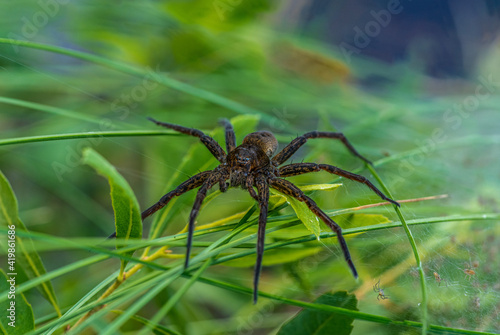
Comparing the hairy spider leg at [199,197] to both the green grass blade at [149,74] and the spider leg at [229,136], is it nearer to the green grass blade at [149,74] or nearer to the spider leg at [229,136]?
the spider leg at [229,136]

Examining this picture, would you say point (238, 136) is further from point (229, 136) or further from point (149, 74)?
point (149, 74)

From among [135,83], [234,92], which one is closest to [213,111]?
[234,92]

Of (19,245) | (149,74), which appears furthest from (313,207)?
(149,74)

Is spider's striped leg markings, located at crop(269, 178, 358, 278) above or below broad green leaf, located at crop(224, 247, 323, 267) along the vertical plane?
above

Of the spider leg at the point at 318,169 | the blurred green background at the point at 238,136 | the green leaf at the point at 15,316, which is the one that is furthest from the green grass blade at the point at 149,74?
the green leaf at the point at 15,316

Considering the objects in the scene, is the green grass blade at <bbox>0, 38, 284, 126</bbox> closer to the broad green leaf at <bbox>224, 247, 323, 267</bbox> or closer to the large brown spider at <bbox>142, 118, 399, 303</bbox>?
the large brown spider at <bbox>142, 118, 399, 303</bbox>

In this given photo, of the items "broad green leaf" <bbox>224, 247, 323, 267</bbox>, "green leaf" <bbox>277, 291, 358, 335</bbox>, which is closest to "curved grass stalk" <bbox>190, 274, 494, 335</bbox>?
"green leaf" <bbox>277, 291, 358, 335</bbox>

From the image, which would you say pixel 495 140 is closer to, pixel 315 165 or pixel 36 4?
pixel 315 165
